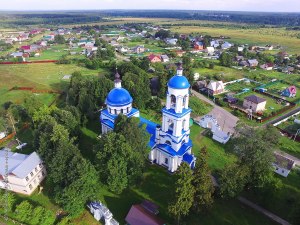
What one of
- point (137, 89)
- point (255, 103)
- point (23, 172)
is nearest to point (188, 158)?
point (23, 172)

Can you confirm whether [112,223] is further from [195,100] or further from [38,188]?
[195,100]

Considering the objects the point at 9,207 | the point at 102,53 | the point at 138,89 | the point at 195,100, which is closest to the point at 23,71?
the point at 102,53

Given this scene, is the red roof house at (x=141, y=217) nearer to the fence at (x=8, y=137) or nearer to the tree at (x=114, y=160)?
the tree at (x=114, y=160)

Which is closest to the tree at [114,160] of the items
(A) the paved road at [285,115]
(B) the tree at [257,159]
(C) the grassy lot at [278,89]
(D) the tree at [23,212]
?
(D) the tree at [23,212]

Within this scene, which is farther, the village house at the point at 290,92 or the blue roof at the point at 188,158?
the village house at the point at 290,92

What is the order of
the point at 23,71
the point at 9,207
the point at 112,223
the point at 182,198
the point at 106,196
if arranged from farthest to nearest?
the point at 23,71 < the point at 106,196 < the point at 9,207 < the point at 112,223 < the point at 182,198

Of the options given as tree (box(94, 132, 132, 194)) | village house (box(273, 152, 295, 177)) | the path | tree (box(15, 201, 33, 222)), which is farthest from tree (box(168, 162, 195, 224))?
A: village house (box(273, 152, 295, 177))
